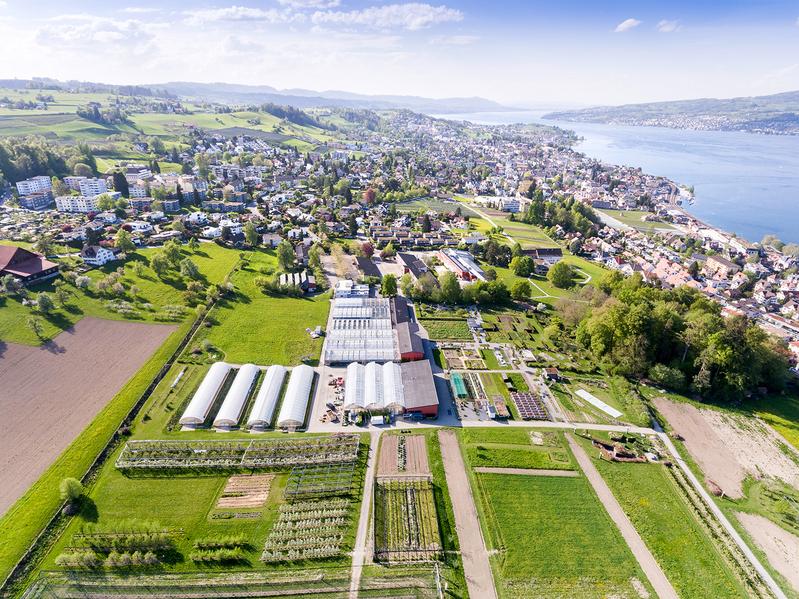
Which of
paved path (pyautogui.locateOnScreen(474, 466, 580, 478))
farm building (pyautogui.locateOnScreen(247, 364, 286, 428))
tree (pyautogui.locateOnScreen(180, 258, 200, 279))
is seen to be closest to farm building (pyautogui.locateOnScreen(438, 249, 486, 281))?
farm building (pyautogui.locateOnScreen(247, 364, 286, 428))

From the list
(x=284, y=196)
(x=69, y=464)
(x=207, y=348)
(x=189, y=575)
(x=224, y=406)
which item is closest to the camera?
(x=189, y=575)

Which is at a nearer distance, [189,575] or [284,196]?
[189,575]

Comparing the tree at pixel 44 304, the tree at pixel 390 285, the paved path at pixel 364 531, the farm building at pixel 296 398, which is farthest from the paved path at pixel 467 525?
the tree at pixel 44 304

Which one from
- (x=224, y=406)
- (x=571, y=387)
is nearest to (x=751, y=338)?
(x=571, y=387)

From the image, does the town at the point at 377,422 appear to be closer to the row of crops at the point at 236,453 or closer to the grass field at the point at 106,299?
Answer: the row of crops at the point at 236,453

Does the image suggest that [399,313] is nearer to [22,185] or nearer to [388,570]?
[388,570]

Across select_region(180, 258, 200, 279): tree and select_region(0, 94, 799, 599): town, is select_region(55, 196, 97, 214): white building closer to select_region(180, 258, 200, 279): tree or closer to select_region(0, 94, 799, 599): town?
select_region(0, 94, 799, 599): town
